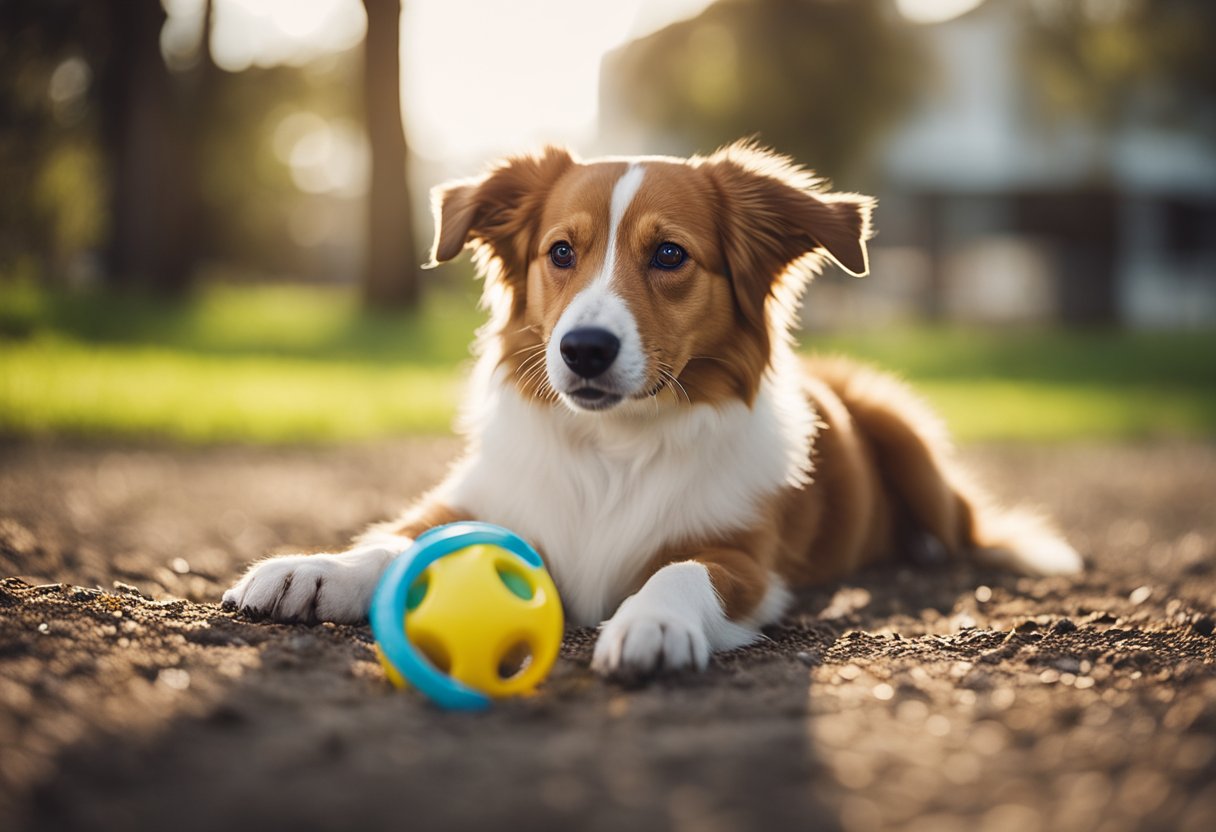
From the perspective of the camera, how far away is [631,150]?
30.4m

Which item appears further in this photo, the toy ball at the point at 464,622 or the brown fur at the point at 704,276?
the brown fur at the point at 704,276

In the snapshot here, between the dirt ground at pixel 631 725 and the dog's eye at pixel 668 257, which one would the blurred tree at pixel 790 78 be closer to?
the dog's eye at pixel 668 257

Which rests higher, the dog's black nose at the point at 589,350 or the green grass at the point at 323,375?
the dog's black nose at the point at 589,350

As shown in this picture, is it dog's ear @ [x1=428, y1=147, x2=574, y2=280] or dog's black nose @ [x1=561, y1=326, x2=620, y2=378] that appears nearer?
dog's black nose @ [x1=561, y1=326, x2=620, y2=378]

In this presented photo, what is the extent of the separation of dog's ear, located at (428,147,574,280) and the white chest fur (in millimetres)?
622

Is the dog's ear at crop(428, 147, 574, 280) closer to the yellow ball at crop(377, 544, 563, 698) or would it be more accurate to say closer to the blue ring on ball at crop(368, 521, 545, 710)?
the blue ring on ball at crop(368, 521, 545, 710)

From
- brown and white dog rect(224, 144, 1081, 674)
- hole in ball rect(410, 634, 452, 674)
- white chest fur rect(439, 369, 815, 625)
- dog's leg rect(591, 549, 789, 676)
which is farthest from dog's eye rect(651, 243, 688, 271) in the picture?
hole in ball rect(410, 634, 452, 674)

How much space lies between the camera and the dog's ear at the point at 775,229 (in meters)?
4.14

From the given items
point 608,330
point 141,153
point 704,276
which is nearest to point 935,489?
point 704,276

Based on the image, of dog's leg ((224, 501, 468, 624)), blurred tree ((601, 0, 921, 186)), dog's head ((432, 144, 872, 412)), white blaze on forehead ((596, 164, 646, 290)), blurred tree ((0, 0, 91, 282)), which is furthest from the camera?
blurred tree ((601, 0, 921, 186))

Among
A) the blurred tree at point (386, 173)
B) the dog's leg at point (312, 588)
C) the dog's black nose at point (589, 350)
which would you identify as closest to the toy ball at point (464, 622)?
the dog's leg at point (312, 588)

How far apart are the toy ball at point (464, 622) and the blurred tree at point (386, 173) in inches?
602

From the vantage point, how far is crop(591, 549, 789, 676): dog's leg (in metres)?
2.96

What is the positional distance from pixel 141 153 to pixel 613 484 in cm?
1648
